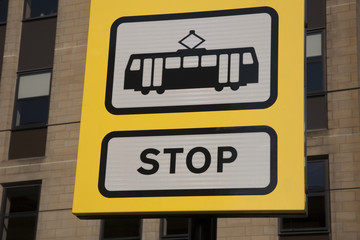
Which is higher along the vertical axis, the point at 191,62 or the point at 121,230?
the point at 121,230

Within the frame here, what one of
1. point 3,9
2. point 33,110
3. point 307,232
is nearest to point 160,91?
point 307,232

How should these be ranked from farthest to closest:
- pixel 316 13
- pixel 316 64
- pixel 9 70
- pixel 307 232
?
pixel 9 70, pixel 316 13, pixel 316 64, pixel 307 232

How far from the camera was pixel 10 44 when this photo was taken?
70.1ft

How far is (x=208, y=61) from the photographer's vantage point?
278 cm

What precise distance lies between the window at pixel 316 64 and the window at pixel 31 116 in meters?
7.00

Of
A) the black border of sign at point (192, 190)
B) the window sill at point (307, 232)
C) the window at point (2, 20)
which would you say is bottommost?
the black border of sign at point (192, 190)

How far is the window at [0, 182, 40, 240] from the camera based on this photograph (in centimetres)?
2005

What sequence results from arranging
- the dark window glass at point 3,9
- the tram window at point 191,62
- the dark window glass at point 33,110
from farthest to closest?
1. the dark window glass at point 3,9
2. the dark window glass at point 33,110
3. the tram window at point 191,62

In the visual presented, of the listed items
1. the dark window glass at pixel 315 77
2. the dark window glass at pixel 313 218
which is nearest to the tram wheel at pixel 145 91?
the dark window glass at pixel 313 218

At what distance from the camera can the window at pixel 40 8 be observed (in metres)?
21.6

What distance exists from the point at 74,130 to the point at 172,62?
56.8ft

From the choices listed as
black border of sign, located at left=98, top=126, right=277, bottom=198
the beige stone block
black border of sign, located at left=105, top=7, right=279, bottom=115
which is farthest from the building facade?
black border of sign, located at left=98, top=126, right=277, bottom=198

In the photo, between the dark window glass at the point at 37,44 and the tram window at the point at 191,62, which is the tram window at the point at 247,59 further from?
the dark window glass at the point at 37,44

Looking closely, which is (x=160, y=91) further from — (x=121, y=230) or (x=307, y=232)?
(x=121, y=230)
